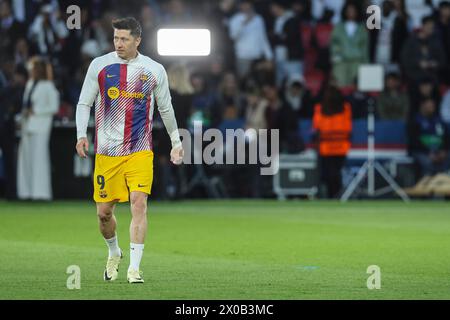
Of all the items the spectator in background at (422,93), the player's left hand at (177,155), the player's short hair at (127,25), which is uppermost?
the player's short hair at (127,25)

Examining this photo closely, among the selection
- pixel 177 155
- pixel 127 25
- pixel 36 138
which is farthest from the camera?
pixel 36 138

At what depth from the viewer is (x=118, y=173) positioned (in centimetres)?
1254

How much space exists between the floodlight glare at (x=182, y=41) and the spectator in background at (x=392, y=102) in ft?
12.7

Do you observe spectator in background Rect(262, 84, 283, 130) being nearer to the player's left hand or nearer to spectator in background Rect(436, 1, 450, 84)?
spectator in background Rect(436, 1, 450, 84)

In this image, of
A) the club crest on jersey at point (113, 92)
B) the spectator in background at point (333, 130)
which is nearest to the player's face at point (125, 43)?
the club crest on jersey at point (113, 92)

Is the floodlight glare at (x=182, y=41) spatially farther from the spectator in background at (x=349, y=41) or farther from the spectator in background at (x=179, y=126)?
the spectator in background at (x=349, y=41)

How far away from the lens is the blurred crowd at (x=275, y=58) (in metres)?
27.8

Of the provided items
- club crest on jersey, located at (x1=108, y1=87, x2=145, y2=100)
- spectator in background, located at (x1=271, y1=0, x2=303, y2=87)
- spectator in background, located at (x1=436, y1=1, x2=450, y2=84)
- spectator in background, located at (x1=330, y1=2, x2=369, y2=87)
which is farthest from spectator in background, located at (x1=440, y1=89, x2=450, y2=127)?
club crest on jersey, located at (x1=108, y1=87, x2=145, y2=100)

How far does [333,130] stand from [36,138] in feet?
19.1

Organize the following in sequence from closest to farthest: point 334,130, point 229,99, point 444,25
→ point 334,130
point 229,99
point 444,25

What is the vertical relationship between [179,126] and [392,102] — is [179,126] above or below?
below

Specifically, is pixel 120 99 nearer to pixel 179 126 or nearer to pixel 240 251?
pixel 240 251

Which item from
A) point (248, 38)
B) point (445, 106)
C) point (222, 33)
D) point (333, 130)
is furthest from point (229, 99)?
point (445, 106)

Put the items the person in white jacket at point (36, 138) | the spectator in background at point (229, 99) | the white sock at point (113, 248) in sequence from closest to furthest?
the white sock at point (113, 248)
the person in white jacket at point (36, 138)
the spectator in background at point (229, 99)
